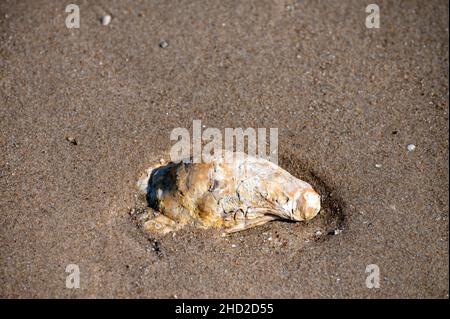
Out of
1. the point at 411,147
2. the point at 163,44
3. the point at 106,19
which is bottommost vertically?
the point at 411,147

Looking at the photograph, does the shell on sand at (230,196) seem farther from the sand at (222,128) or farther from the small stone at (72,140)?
the small stone at (72,140)

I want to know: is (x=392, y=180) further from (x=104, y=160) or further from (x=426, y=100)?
(x=104, y=160)

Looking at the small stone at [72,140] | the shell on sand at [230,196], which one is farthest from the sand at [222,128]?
the shell on sand at [230,196]

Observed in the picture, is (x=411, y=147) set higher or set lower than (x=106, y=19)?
lower

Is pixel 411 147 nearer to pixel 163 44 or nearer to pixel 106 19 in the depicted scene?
pixel 163 44

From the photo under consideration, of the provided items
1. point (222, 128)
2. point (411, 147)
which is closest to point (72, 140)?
point (222, 128)

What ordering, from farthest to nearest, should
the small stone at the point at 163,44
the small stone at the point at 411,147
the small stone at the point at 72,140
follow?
the small stone at the point at 163,44 < the small stone at the point at 411,147 < the small stone at the point at 72,140

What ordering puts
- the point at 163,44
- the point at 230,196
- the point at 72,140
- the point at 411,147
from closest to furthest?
1. the point at 230,196
2. the point at 72,140
3. the point at 411,147
4. the point at 163,44

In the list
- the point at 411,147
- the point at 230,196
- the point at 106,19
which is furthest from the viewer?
the point at 106,19
